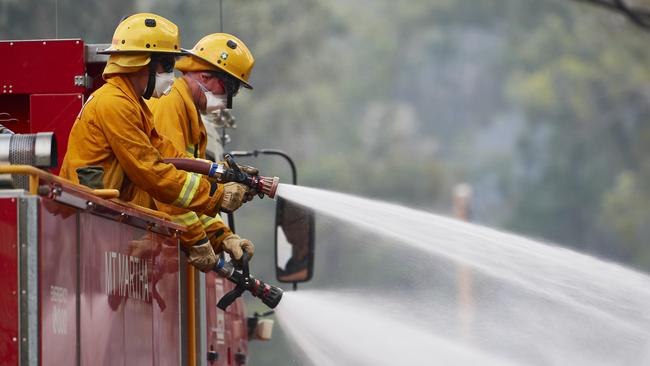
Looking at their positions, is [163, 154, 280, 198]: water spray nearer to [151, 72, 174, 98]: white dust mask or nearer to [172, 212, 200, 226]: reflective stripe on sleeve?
[172, 212, 200, 226]: reflective stripe on sleeve

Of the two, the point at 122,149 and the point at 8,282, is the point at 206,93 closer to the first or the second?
the point at 122,149

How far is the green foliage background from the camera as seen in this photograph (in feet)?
187

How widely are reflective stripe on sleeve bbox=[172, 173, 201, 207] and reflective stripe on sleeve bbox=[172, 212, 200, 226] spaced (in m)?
0.28

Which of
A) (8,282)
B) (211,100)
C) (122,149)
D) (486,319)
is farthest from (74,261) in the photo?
(486,319)

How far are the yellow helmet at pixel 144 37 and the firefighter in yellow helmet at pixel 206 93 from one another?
64 cm

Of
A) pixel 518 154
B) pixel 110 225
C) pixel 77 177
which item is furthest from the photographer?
pixel 518 154

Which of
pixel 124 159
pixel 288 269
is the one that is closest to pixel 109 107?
pixel 124 159

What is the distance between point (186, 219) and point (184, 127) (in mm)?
679

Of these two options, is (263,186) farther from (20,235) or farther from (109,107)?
(20,235)

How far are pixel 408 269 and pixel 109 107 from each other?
3.73 m

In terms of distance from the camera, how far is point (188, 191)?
703cm

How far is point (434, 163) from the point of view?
72000mm

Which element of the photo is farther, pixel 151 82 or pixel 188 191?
pixel 151 82

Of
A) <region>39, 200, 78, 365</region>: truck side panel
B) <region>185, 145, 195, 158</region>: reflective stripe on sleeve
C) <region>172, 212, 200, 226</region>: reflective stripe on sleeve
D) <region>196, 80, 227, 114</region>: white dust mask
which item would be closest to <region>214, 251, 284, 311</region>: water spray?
<region>172, 212, 200, 226</region>: reflective stripe on sleeve
